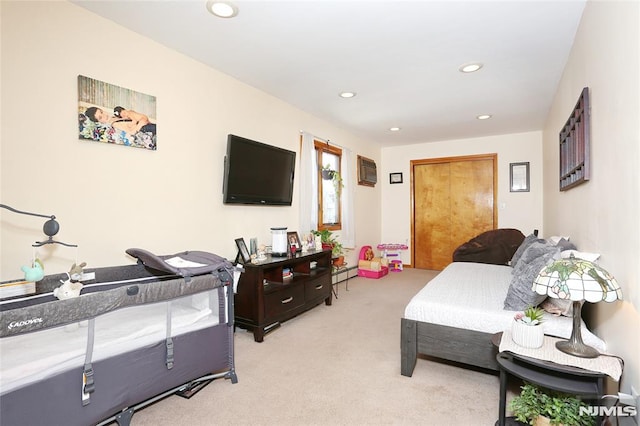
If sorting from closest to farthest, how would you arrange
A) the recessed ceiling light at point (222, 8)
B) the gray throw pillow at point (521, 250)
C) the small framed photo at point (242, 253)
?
the recessed ceiling light at point (222, 8), the small framed photo at point (242, 253), the gray throw pillow at point (521, 250)

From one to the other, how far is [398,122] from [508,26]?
2544 mm

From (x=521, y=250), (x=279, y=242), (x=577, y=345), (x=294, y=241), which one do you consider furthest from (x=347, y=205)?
(x=577, y=345)

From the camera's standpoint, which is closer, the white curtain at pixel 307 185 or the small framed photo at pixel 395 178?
the white curtain at pixel 307 185

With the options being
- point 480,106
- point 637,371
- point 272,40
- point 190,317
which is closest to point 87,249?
point 190,317

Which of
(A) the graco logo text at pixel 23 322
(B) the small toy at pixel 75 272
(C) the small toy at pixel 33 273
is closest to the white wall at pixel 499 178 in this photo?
(B) the small toy at pixel 75 272

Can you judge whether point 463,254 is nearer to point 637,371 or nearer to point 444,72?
point 444,72

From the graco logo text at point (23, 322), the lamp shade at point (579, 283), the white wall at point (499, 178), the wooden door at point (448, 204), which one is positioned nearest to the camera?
the graco logo text at point (23, 322)

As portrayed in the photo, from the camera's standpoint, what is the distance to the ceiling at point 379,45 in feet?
7.11

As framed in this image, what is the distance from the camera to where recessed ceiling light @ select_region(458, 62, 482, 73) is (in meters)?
2.97

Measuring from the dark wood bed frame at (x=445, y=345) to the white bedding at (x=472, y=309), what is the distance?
41 mm

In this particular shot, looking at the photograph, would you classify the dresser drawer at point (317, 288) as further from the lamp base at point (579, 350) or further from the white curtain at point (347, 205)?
the lamp base at point (579, 350)

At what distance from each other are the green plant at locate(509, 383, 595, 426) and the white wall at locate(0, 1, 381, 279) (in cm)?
254

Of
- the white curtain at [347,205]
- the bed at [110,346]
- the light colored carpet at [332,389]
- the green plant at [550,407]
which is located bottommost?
the light colored carpet at [332,389]

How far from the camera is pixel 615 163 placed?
1578 millimetres
